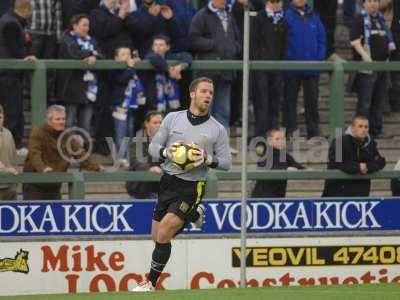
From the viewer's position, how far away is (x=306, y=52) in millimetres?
16672

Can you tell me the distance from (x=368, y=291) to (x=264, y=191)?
141 inches

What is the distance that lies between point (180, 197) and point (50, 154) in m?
3.05

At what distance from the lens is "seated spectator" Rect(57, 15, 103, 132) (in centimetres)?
1559

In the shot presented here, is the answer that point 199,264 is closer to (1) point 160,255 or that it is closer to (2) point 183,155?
(1) point 160,255

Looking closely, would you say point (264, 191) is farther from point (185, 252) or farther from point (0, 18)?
point (0, 18)

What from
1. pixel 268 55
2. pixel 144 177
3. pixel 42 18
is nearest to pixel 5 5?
pixel 42 18

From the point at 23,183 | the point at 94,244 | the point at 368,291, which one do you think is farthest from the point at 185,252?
the point at 368,291

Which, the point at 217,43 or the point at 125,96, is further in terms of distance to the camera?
the point at 217,43

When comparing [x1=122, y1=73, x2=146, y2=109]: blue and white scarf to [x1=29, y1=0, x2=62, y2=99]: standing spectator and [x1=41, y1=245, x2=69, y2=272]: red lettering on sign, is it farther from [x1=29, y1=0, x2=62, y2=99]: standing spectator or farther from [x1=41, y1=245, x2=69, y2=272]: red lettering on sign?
[x1=41, y1=245, x2=69, y2=272]: red lettering on sign

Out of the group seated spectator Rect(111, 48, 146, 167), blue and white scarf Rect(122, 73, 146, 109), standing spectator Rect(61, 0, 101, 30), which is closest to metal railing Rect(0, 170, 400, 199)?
seated spectator Rect(111, 48, 146, 167)

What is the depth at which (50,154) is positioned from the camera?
50.9 feet

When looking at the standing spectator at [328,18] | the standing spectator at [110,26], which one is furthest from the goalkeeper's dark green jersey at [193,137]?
the standing spectator at [328,18]

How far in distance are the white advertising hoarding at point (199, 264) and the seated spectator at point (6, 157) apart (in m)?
0.84

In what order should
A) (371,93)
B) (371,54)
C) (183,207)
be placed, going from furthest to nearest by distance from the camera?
(371,54) → (371,93) → (183,207)
